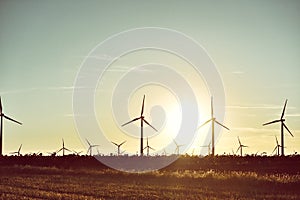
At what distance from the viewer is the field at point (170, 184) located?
4041 centimetres

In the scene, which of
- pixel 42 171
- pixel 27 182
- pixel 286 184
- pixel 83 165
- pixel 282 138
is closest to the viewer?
pixel 286 184

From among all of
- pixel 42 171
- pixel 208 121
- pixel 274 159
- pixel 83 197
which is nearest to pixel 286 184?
pixel 83 197

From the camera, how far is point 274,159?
7231cm

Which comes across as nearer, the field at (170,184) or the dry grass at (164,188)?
the dry grass at (164,188)

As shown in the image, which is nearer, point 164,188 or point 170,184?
point 164,188

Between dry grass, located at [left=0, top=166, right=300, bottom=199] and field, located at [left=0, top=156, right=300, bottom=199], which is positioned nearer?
dry grass, located at [left=0, top=166, right=300, bottom=199]

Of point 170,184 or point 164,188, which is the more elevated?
point 170,184

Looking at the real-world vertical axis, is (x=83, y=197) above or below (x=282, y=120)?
below

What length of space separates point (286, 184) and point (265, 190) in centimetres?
354

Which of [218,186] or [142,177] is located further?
[142,177]

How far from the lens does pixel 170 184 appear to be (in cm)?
5028

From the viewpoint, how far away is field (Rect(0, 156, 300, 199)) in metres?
40.4

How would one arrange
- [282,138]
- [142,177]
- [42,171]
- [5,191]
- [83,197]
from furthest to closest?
[282,138], [42,171], [142,177], [5,191], [83,197]

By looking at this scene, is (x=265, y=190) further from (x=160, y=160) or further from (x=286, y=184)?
(x=160, y=160)
